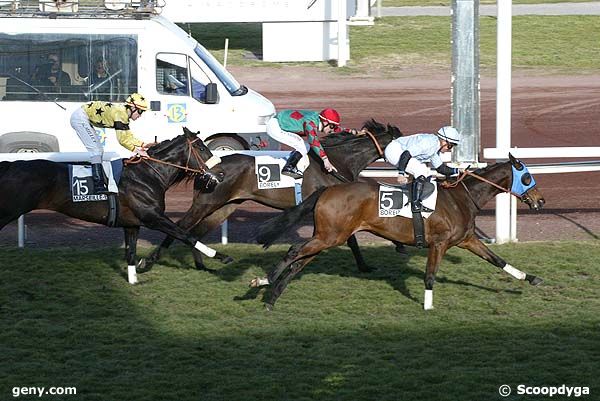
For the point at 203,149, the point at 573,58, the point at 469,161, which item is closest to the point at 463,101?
the point at 469,161

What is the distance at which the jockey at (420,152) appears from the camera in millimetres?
10070

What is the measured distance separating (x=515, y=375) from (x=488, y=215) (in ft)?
19.4

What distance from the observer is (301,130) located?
36.8ft

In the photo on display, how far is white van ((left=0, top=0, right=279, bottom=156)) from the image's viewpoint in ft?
49.3

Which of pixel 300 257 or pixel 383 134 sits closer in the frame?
pixel 300 257

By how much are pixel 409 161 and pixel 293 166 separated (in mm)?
1430

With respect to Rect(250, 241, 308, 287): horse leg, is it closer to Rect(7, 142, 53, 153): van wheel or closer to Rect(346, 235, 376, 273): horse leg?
Rect(346, 235, 376, 273): horse leg

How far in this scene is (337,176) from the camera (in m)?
11.1

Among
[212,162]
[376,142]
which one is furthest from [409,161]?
[212,162]

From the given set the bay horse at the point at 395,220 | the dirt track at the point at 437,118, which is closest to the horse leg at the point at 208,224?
the dirt track at the point at 437,118

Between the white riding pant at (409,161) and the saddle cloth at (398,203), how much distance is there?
226 mm

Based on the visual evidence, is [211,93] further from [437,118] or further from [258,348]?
[258,348]

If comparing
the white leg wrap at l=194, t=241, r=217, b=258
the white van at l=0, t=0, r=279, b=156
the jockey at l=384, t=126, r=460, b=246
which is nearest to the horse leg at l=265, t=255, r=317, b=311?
the white leg wrap at l=194, t=241, r=217, b=258

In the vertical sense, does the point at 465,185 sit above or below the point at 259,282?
above
